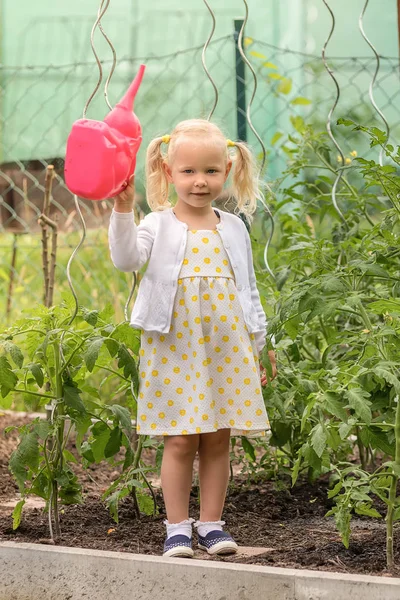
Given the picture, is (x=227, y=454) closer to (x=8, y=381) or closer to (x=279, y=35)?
(x=8, y=381)

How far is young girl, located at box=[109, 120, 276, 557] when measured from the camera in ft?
8.89

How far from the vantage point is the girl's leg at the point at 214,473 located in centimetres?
281

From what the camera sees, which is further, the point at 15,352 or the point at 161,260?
the point at 161,260

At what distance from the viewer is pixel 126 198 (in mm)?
2568

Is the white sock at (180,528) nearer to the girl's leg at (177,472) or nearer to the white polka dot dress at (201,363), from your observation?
the girl's leg at (177,472)

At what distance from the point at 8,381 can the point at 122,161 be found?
0.65 m

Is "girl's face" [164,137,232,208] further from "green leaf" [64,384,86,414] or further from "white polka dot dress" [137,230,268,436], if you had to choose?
"green leaf" [64,384,86,414]

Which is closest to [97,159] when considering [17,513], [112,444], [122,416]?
[122,416]

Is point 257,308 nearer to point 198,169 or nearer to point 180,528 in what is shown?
point 198,169

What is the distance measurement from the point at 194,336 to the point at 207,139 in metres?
0.53

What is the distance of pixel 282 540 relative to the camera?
2.85 metres

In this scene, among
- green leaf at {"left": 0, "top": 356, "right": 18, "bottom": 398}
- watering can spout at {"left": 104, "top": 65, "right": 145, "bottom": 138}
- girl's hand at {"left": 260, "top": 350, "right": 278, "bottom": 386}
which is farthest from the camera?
girl's hand at {"left": 260, "top": 350, "right": 278, "bottom": 386}

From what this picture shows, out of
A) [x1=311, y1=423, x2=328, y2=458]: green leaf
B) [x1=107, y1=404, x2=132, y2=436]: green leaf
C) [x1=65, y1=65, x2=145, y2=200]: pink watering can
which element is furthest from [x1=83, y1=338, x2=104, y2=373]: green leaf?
[x1=311, y1=423, x2=328, y2=458]: green leaf

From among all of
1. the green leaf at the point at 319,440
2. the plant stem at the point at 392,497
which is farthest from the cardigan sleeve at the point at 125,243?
the plant stem at the point at 392,497
